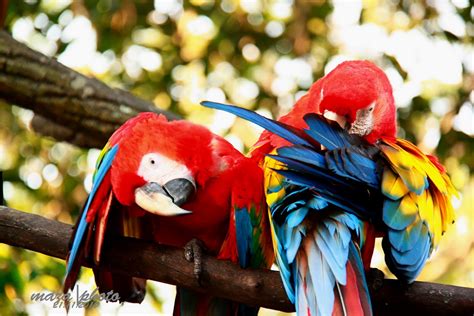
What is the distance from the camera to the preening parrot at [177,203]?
2.01 meters

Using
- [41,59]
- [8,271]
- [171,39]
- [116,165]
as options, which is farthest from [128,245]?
[171,39]

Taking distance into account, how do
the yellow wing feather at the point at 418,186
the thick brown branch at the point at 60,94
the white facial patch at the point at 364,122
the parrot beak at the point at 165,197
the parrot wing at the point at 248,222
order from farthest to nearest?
the thick brown branch at the point at 60,94 → the white facial patch at the point at 364,122 → the parrot wing at the point at 248,222 → the parrot beak at the point at 165,197 → the yellow wing feather at the point at 418,186

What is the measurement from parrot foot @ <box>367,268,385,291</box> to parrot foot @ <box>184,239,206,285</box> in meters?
0.39

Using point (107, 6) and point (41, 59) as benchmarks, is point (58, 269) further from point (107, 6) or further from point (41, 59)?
Answer: point (107, 6)

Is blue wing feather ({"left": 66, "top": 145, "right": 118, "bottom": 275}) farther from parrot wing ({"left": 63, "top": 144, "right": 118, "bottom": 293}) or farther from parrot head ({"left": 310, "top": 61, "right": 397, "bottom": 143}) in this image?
parrot head ({"left": 310, "top": 61, "right": 397, "bottom": 143})

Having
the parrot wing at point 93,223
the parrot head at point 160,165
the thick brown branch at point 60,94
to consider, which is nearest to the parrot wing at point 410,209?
the parrot head at point 160,165

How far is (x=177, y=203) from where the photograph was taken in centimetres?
198

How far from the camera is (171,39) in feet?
12.9

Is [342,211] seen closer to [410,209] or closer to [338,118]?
[410,209]

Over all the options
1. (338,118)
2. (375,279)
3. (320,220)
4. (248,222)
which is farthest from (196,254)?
(338,118)

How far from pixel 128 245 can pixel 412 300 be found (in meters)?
0.67

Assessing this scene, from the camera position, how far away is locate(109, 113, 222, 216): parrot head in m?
1.99

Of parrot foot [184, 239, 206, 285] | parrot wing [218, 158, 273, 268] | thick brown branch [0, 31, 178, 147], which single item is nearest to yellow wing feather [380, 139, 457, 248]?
parrot wing [218, 158, 273, 268]

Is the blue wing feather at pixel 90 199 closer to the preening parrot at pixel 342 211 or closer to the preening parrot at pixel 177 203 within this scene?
the preening parrot at pixel 177 203
